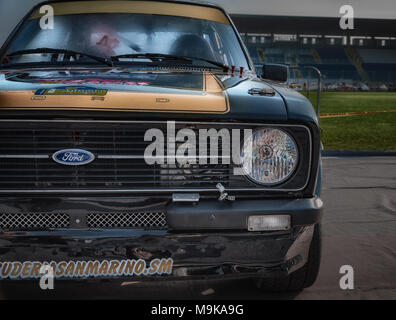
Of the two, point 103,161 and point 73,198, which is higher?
point 103,161

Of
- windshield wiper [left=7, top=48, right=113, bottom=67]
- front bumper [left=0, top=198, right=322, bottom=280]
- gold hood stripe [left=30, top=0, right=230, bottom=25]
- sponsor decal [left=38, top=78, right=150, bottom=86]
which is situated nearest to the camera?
front bumper [left=0, top=198, right=322, bottom=280]

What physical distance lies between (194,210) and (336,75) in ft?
183

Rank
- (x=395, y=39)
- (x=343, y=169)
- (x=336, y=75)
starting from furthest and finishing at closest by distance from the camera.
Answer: (x=395, y=39) → (x=336, y=75) → (x=343, y=169)

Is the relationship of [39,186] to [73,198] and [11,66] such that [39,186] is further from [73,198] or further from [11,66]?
[11,66]

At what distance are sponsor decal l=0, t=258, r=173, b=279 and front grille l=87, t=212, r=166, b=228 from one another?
14 cm

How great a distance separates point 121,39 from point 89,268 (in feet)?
5.26

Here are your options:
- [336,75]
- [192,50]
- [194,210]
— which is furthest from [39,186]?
[336,75]

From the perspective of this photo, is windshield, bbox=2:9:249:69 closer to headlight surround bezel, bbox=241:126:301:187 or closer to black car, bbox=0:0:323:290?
black car, bbox=0:0:323:290

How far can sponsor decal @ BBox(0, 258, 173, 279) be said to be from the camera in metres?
2.03

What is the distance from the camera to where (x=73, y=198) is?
2.06 metres

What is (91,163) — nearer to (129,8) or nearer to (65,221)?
(65,221)

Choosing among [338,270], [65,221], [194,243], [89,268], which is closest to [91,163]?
[65,221]

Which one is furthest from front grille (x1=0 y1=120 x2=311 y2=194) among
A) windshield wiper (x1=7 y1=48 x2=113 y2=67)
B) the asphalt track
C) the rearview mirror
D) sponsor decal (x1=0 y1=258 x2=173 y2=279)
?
the rearview mirror

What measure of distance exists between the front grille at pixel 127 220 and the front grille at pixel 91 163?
99 millimetres
